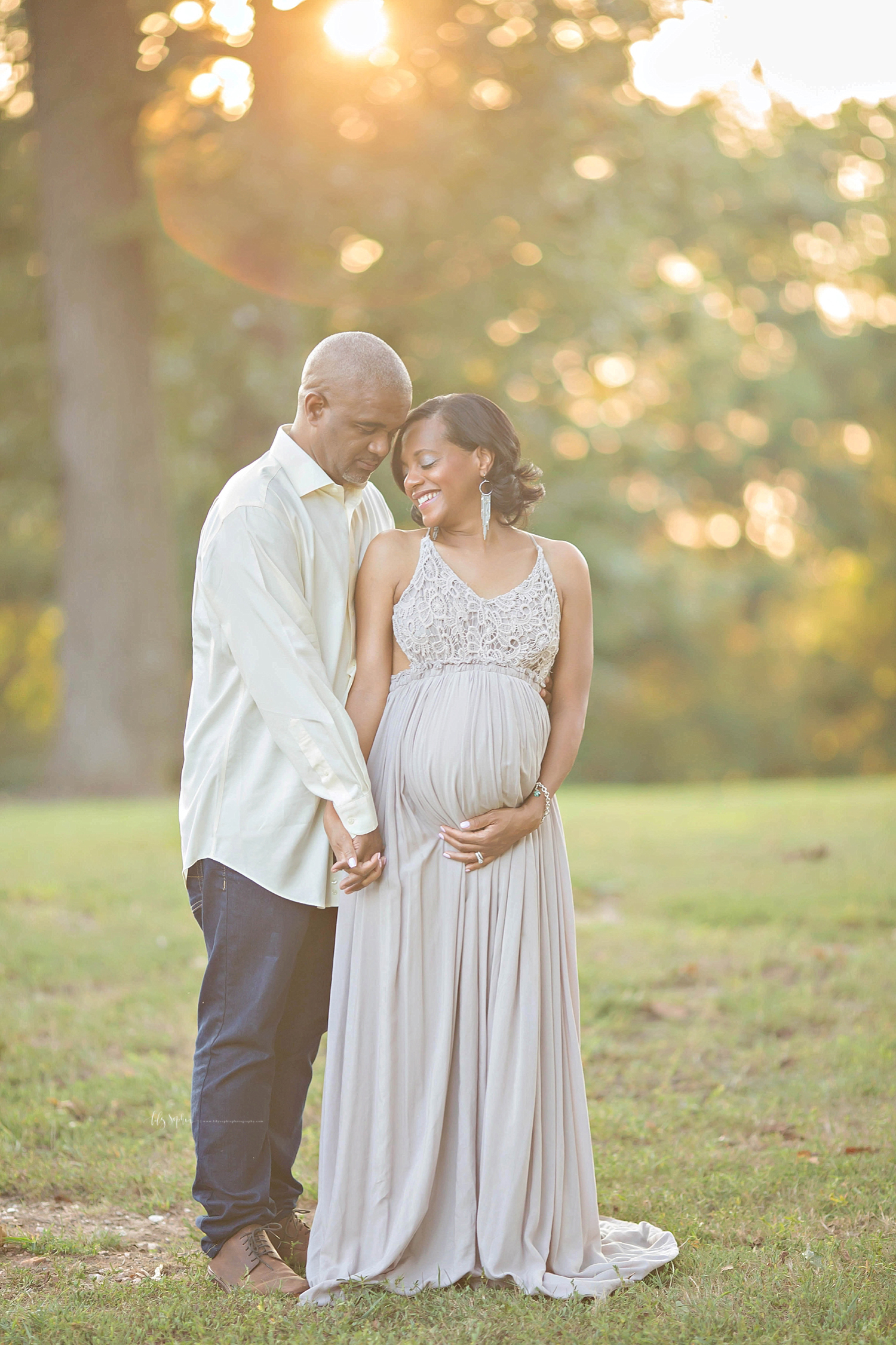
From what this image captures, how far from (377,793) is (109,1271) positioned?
1.53 meters

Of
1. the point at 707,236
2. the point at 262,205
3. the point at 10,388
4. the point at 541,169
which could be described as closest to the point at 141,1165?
the point at 262,205

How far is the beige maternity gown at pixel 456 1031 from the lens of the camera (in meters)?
3.35

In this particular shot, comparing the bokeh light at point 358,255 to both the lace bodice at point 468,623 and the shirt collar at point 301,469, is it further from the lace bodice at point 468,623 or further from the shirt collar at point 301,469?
the lace bodice at point 468,623

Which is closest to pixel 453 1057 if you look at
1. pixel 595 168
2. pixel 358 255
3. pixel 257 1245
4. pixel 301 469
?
pixel 257 1245

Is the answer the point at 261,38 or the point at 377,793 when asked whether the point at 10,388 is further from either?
the point at 377,793

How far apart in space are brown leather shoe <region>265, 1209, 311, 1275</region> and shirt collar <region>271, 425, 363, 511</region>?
2030 millimetres

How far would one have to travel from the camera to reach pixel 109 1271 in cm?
356

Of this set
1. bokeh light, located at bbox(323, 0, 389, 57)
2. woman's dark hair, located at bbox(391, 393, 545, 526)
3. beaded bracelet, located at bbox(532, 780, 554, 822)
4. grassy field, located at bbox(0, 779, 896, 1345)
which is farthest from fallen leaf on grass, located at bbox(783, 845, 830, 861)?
bokeh light, located at bbox(323, 0, 389, 57)

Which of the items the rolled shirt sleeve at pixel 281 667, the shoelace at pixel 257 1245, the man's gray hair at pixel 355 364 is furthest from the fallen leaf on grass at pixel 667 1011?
the man's gray hair at pixel 355 364

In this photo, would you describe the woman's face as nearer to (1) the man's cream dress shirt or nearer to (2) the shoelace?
(1) the man's cream dress shirt

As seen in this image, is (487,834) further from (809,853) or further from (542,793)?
(809,853)

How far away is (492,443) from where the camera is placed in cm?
350

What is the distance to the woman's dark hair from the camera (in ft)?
11.4

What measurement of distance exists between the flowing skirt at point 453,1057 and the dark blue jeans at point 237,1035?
0.53 feet
